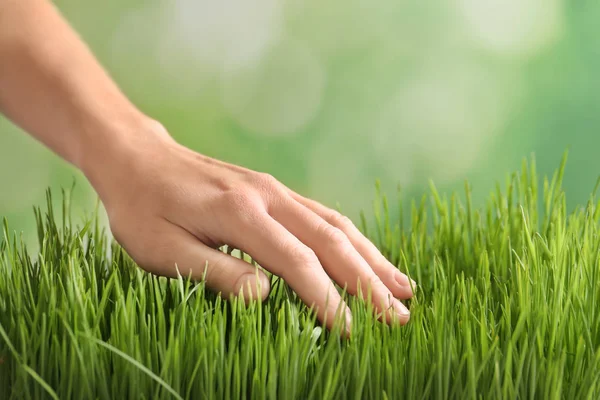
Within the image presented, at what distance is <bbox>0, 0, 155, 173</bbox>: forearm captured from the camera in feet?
2.34

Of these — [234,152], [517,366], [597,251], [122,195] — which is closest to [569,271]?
[597,251]

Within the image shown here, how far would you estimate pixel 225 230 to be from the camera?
25.7 inches

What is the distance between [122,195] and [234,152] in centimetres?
102

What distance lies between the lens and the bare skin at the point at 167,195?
62 centimetres

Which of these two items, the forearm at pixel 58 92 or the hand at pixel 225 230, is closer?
the hand at pixel 225 230

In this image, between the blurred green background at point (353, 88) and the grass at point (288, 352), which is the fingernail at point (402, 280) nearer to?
the grass at point (288, 352)

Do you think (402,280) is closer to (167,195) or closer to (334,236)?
(334,236)

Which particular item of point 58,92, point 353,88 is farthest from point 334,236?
point 353,88

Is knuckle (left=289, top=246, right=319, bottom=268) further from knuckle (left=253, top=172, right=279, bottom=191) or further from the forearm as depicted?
the forearm

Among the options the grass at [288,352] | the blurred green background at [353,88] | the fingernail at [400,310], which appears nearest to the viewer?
the grass at [288,352]

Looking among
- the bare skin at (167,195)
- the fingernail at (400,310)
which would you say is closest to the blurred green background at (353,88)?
the bare skin at (167,195)

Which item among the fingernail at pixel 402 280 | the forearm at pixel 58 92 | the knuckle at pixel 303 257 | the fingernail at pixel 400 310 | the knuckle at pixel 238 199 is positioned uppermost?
the forearm at pixel 58 92

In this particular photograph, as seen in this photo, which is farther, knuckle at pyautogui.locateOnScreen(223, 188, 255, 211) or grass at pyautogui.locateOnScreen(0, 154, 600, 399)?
knuckle at pyautogui.locateOnScreen(223, 188, 255, 211)

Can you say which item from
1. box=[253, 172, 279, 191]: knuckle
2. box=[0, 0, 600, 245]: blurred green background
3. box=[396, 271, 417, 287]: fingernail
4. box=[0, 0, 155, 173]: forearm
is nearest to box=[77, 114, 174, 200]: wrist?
box=[0, 0, 155, 173]: forearm
